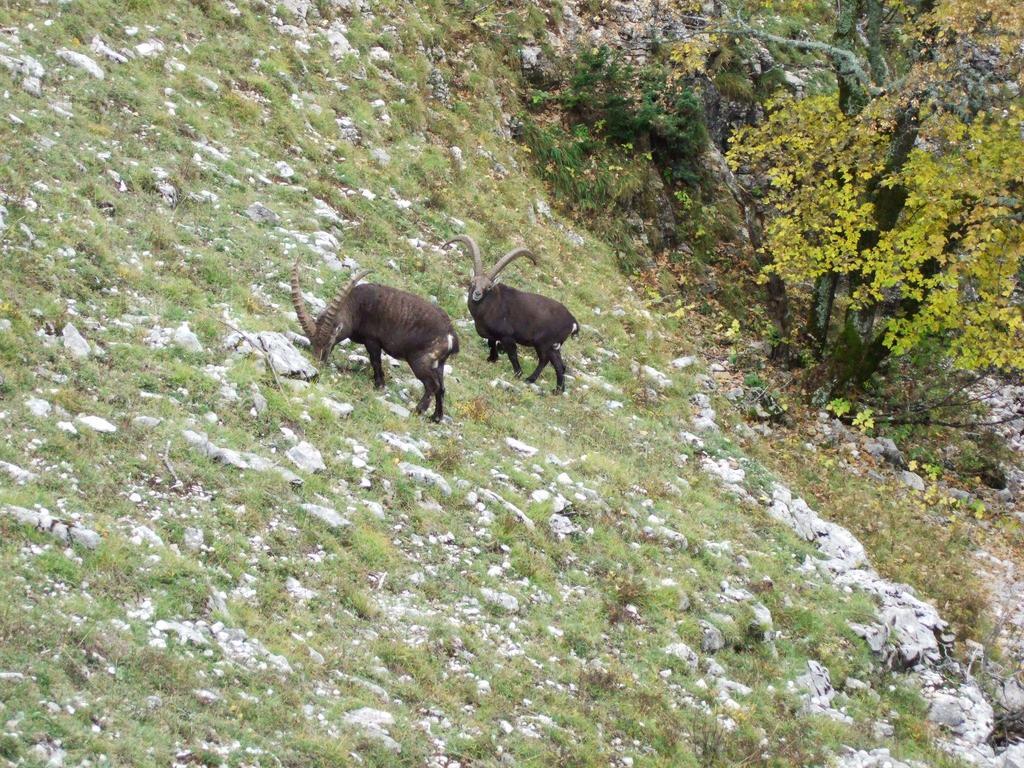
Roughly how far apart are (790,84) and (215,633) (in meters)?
24.5

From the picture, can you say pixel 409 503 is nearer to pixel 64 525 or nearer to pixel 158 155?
pixel 64 525

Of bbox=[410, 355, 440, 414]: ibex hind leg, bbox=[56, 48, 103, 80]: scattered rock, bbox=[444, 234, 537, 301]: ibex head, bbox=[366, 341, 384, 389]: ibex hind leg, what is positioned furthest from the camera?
bbox=[444, 234, 537, 301]: ibex head

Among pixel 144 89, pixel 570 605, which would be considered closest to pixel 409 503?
pixel 570 605

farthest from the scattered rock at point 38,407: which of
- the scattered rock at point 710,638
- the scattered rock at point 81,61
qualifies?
the scattered rock at point 81,61

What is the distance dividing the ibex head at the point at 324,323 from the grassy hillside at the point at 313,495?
1.18ft

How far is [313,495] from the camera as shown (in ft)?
37.2

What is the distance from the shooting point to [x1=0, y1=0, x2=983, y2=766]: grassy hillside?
846 cm

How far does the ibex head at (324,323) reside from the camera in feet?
47.2

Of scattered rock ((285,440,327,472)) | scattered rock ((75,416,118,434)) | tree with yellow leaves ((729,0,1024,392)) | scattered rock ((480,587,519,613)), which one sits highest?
tree with yellow leaves ((729,0,1024,392))

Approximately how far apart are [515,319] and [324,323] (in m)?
4.28

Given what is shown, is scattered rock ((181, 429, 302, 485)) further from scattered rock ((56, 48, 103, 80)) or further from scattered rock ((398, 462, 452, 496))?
scattered rock ((56, 48, 103, 80))

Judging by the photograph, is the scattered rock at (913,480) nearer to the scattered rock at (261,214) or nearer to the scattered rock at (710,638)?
the scattered rock at (710,638)

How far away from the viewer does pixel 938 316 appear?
21.2m

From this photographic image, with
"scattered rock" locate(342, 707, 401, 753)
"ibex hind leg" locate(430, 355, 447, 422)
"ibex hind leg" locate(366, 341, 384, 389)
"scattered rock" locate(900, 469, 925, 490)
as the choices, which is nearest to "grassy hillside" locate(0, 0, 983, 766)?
"scattered rock" locate(342, 707, 401, 753)
